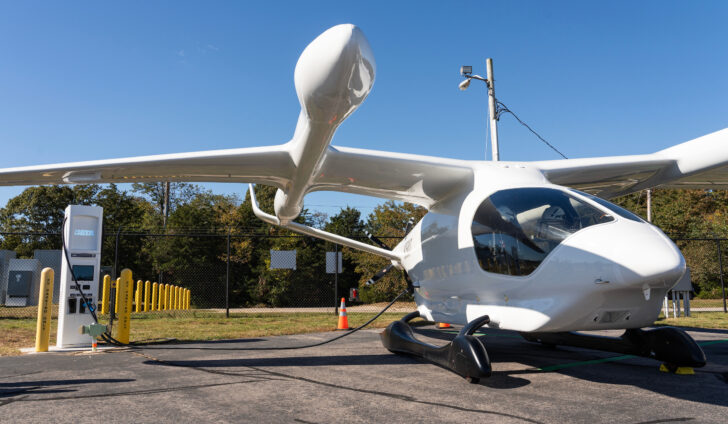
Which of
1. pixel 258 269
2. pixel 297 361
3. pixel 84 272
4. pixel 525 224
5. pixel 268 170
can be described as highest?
pixel 268 170

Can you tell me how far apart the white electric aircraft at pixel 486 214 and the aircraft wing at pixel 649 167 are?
2 cm

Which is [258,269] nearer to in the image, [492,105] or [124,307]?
[492,105]

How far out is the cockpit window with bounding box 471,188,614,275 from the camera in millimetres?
4680

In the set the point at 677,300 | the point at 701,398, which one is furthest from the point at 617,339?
the point at 677,300

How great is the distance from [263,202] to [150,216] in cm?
911

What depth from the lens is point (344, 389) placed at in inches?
180

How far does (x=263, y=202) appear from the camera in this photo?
40.4m

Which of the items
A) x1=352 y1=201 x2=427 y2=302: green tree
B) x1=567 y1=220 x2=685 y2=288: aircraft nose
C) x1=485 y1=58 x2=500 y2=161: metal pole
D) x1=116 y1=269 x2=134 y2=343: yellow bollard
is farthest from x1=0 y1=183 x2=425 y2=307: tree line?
x1=567 y1=220 x2=685 y2=288: aircraft nose

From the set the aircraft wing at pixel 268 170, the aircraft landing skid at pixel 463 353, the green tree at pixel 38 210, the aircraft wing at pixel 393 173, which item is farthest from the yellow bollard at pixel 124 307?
the green tree at pixel 38 210

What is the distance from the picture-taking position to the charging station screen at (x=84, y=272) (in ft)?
26.1

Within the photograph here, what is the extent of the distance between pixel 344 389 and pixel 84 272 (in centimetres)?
581

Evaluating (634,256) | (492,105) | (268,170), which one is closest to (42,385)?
(268,170)

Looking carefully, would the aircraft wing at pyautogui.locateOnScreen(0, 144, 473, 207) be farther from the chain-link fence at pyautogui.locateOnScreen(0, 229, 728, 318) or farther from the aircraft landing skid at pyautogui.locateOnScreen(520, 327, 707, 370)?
the chain-link fence at pyautogui.locateOnScreen(0, 229, 728, 318)

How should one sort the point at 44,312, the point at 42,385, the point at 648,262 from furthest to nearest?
the point at 44,312 → the point at 42,385 → the point at 648,262
